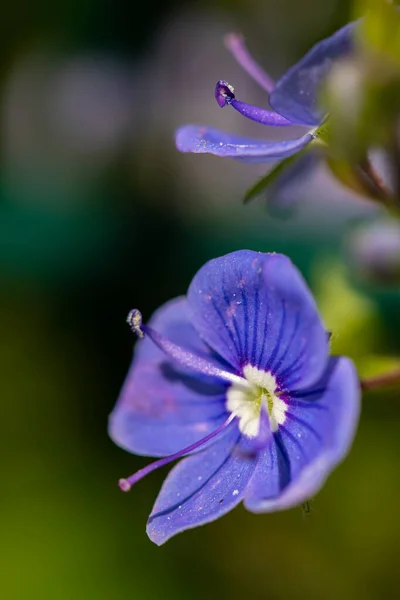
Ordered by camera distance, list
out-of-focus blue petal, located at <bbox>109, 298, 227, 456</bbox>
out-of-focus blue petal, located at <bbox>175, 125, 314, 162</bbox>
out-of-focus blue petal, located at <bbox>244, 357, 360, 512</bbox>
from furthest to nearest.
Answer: out-of-focus blue petal, located at <bbox>109, 298, 227, 456</bbox>, out-of-focus blue petal, located at <bbox>175, 125, 314, 162</bbox>, out-of-focus blue petal, located at <bbox>244, 357, 360, 512</bbox>

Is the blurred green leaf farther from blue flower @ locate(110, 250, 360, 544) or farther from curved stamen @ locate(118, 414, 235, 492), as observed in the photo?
curved stamen @ locate(118, 414, 235, 492)

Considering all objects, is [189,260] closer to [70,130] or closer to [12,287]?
[12,287]

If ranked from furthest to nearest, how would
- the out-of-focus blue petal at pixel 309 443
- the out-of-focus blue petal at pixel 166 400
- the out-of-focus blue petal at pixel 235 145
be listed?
the out-of-focus blue petal at pixel 166 400, the out-of-focus blue petal at pixel 235 145, the out-of-focus blue petal at pixel 309 443

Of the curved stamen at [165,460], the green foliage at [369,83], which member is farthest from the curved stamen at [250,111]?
the curved stamen at [165,460]

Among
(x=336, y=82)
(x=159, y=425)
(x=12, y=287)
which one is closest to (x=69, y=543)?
(x=12, y=287)

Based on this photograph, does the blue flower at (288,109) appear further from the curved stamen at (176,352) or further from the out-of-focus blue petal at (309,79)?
the curved stamen at (176,352)

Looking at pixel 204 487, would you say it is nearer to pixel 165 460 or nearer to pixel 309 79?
pixel 165 460

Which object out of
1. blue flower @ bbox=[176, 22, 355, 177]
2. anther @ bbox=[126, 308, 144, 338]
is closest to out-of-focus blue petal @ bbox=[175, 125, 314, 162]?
blue flower @ bbox=[176, 22, 355, 177]
